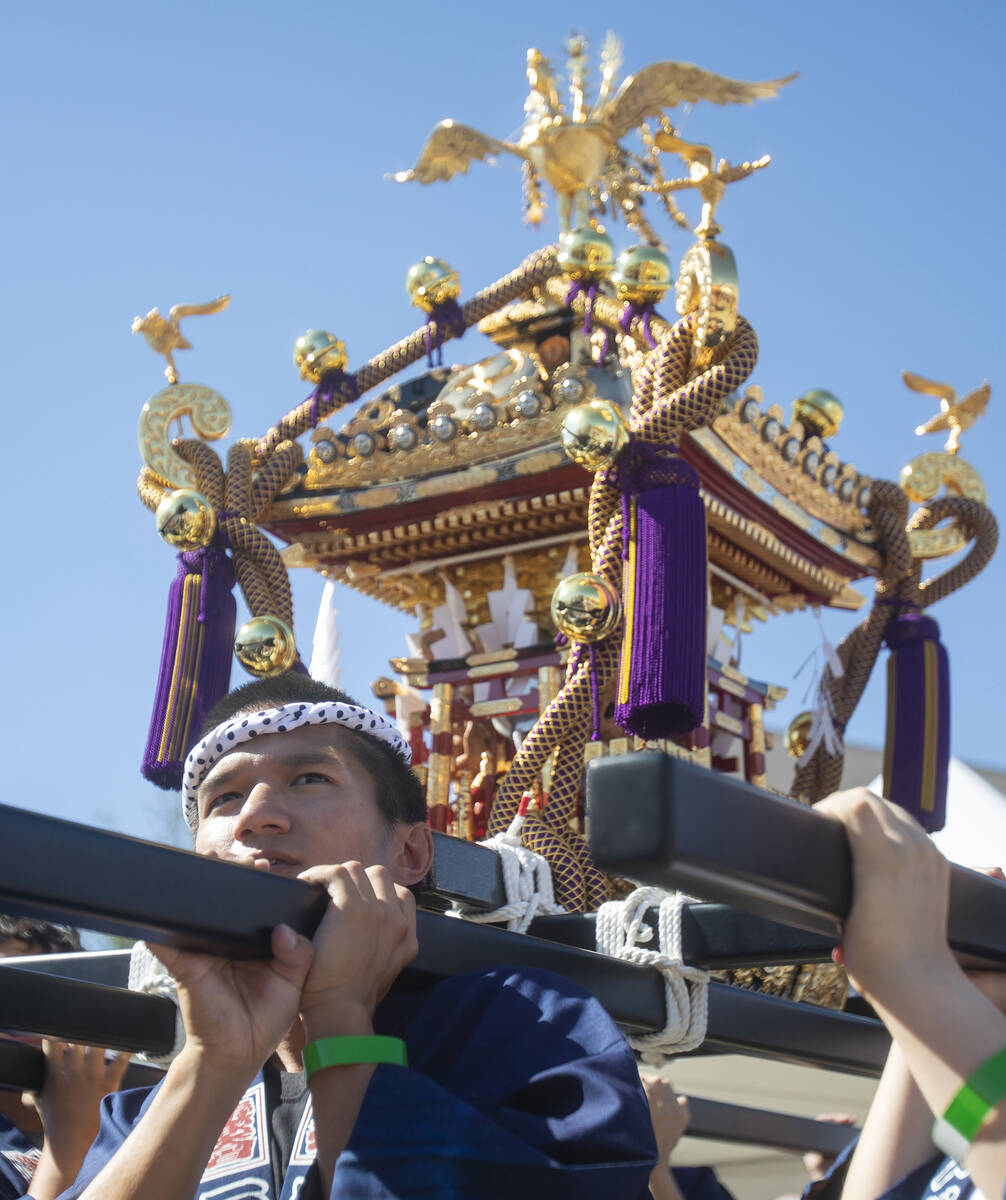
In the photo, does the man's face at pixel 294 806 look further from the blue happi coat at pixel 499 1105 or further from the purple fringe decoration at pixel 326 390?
the purple fringe decoration at pixel 326 390

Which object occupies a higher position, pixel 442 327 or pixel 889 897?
pixel 442 327

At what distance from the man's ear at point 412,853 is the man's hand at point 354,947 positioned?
380 millimetres

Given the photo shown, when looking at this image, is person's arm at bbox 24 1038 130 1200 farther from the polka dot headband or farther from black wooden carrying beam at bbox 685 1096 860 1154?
black wooden carrying beam at bbox 685 1096 860 1154

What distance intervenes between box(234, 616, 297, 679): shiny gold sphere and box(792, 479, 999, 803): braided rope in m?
2.19

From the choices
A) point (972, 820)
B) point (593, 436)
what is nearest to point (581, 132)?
point (593, 436)

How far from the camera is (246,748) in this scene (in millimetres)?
1462

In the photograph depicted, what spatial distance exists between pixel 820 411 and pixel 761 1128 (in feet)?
12.8

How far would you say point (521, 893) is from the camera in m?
1.63

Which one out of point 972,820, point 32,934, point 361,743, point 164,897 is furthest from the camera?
point 972,820

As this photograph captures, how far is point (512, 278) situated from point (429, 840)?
13.6ft

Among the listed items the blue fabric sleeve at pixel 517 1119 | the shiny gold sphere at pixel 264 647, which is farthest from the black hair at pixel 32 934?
the shiny gold sphere at pixel 264 647

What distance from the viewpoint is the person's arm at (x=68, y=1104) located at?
159 cm

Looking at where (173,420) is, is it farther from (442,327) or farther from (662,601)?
(662,601)

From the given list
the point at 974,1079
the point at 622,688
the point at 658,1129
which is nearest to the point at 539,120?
the point at 622,688
